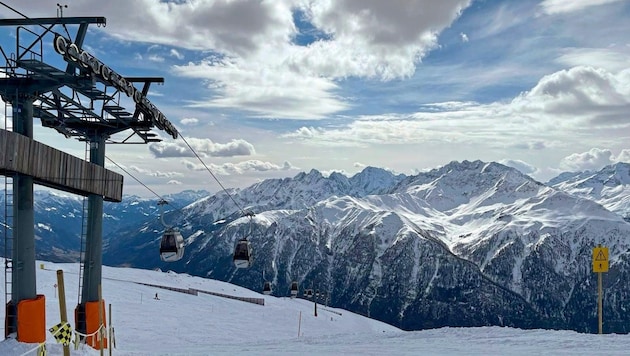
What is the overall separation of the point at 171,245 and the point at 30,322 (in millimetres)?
10167

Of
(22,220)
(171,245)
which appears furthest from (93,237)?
(22,220)

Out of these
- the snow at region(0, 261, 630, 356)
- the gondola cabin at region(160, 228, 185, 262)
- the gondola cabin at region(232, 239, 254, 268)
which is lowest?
the snow at region(0, 261, 630, 356)

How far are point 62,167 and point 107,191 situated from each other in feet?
16.0

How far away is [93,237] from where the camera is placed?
86.2ft

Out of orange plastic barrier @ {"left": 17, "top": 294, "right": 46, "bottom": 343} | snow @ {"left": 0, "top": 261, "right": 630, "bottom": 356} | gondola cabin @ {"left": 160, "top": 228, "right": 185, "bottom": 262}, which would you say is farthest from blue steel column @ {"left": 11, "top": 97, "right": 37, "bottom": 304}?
gondola cabin @ {"left": 160, "top": 228, "right": 185, "bottom": 262}

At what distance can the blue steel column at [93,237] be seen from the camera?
25.9 meters

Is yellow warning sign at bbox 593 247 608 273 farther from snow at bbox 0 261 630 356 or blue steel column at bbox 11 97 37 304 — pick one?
blue steel column at bbox 11 97 37 304

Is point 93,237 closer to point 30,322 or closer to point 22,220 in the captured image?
point 22,220

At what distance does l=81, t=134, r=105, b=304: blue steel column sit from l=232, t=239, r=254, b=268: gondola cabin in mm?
12481

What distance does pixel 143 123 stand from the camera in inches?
1055

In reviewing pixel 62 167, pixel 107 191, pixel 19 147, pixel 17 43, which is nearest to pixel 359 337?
pixel 107 191

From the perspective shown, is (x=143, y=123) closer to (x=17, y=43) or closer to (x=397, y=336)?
(x=17, y=43)

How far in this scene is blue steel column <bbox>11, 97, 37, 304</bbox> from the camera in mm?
20062

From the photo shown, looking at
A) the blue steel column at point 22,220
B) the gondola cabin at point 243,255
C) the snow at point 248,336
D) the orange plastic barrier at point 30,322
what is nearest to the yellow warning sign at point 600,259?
the snow at point 248,336
